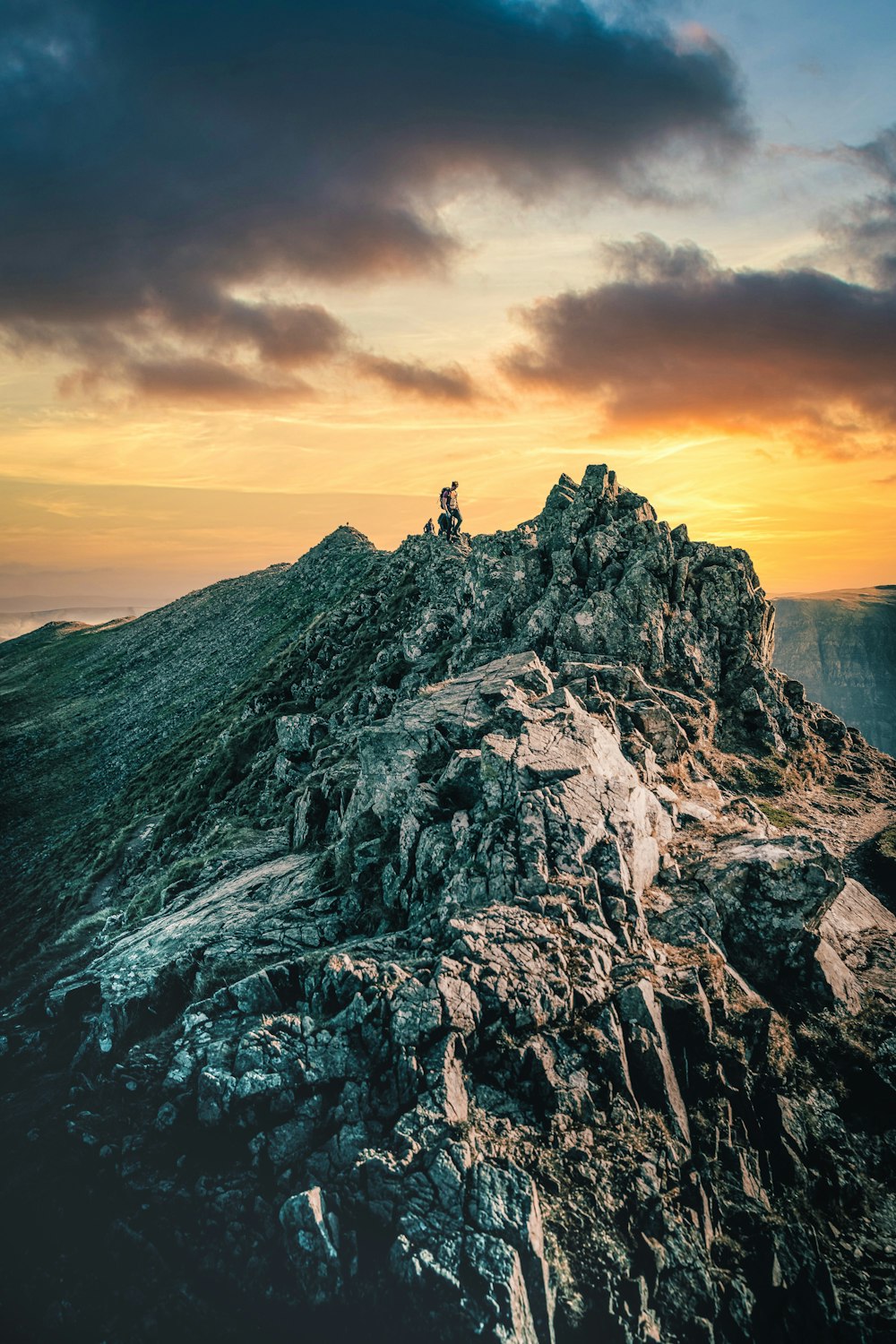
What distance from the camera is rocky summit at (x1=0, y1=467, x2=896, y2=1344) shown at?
14492 mm

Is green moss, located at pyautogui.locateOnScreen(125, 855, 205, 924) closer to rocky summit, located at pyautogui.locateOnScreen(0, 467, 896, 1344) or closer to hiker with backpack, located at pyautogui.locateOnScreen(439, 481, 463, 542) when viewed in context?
rocky summit, located at pyautogui.locateOnScreen(0, 467, 896, 1344)

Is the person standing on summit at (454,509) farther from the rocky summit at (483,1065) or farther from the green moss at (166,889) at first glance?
the green moss at (166,889)

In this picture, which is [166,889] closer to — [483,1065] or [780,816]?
[483,1065]

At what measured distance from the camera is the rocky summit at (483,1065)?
14492mm

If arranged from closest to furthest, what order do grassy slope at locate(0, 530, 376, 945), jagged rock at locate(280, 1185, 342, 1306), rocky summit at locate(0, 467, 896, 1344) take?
jagged rock at locate(280, 1185, 342, 1306)
rocky summit at locate(0, 467, 896, 1344)
grassy slope at locate(0, 530, 376, 945)

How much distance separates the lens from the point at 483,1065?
1717 cm

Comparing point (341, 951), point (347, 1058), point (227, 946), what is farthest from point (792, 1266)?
point (227, 946)

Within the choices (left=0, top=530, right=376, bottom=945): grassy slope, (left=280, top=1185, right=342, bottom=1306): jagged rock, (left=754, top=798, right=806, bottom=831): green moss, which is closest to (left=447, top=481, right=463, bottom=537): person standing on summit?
(left=0, top=530, right=376, bottom=945): grassy slope

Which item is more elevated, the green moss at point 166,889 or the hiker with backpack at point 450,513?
the hiker with backpack at point 450,513

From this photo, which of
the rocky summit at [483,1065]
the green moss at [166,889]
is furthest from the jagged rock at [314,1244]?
the green moss at [166,889]

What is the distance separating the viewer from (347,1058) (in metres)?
17.1

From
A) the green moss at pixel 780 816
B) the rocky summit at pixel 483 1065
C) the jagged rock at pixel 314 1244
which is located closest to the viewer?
the jagged rock at pixel 314 1244

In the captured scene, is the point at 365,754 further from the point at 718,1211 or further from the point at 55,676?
the point at 55,676

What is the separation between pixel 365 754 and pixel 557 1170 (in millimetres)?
18019
